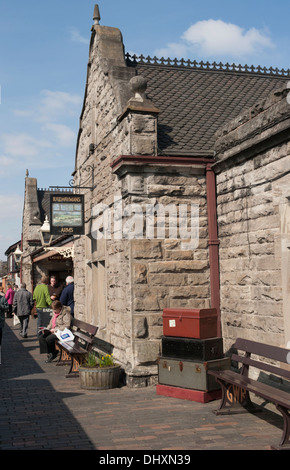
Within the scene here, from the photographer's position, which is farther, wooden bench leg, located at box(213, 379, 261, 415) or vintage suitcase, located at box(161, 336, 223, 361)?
vintage suitcase, located at box(161, 336, 223, 361)

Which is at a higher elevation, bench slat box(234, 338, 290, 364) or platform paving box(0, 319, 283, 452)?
bench slat box(234, 338, 290, 364)

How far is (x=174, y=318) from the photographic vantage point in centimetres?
785

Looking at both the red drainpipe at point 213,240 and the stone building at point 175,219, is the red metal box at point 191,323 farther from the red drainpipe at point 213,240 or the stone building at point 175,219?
the red drainpipe at point 213,240

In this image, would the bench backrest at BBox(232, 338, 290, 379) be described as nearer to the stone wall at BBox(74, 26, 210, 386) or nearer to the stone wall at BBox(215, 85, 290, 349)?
the stone wall at BBox(215, 85, 290, 349)

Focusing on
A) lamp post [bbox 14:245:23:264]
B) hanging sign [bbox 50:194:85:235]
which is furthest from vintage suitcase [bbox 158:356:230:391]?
lamp post [bbox 14:245:23:264]

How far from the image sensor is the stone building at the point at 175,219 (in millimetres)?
7703

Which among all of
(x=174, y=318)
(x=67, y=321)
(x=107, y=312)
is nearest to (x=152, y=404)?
(x=174, y=318)

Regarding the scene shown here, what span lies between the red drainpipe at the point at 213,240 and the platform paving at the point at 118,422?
1838 millimetres

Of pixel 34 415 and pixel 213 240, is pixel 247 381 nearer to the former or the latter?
pixel 34 415

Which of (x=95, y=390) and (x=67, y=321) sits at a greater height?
(x=67, y=321)

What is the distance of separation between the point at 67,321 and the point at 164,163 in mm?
4466

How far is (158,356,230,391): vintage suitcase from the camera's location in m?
7.31
